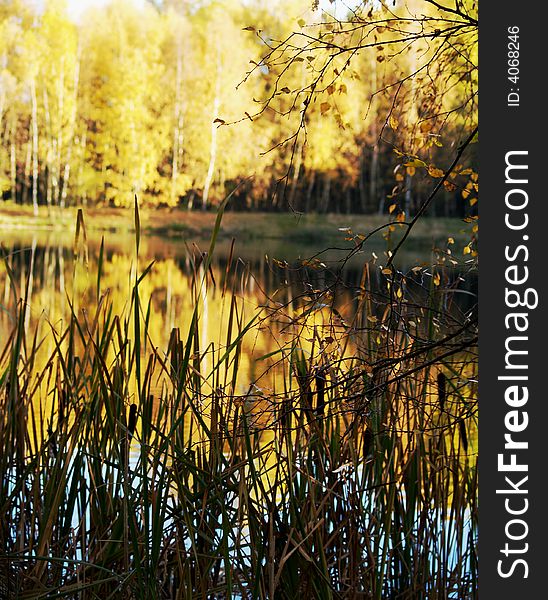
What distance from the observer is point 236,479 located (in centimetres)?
170

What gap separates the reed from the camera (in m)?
1.49

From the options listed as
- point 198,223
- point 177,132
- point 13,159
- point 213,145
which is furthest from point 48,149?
point 213,145

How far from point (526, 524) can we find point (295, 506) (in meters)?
0.39

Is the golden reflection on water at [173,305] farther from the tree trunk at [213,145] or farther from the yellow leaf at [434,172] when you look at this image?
the tree trunk at [213,145]

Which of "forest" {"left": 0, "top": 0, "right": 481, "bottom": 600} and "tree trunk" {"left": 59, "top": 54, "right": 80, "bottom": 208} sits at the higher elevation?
"tree trunk" {"left": 59, "top": 54, "right": 80, "bottom": 208}

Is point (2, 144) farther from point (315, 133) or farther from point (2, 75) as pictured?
point (315, 133)

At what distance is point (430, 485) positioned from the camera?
1831 mm

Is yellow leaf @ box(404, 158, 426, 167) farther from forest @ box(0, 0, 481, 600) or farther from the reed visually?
the reed

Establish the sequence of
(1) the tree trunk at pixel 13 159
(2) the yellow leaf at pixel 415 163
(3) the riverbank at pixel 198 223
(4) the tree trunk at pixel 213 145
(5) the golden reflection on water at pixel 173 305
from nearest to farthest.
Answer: (2) the yellow leaf at pixel 415 163 < (5) the golden reflection on water at pixel 173 305 < (3) the riverbank at pixel 198 223 < (4) the tree trunk at pixel 213 145 < (1) the tree trunk at pixel 13 159

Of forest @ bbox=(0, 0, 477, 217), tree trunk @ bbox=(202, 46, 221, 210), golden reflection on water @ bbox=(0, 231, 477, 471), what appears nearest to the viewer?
golden reflection on water @ bbox=(0, 231, 477, 471)

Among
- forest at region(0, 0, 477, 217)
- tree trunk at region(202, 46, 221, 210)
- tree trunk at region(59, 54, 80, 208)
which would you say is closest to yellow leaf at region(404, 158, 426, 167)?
forest at region(0, 0, 477, 217)

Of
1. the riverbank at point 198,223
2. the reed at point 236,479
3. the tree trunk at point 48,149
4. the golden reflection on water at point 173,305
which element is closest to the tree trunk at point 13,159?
the riverbank at point 198,223

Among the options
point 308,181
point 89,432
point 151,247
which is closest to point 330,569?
point 89,432

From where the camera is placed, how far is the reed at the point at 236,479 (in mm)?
1490
